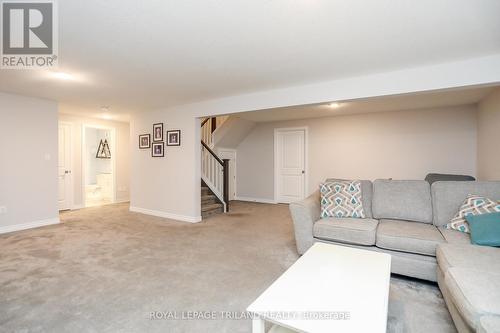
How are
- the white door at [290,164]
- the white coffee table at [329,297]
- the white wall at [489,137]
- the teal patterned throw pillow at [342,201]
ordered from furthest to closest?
1. the white door at [290,164]
2. the white wall at [489,137]
3. the teal patterned throw pillow at [342,201]
4. the white coffee table at [329,297]

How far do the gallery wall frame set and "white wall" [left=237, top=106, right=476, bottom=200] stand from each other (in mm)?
2643

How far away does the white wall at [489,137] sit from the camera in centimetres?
344

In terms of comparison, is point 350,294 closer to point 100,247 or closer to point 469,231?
point 469,231

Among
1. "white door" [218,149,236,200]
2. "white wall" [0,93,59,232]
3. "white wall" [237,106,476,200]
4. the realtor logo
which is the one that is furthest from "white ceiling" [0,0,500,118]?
"white door" [218,149,236,200]

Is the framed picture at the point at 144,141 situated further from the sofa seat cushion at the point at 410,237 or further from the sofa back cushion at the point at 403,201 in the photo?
the sofa seat cushion at the point at 410,237

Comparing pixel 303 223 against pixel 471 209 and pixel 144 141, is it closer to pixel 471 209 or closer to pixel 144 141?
pixel 471 209

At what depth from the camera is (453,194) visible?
106 inches

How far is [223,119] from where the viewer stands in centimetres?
655

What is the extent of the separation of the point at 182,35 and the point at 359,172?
4.96 metres

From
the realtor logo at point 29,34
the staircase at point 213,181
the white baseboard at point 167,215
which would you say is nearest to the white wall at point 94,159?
the white baseboard at point 167,215

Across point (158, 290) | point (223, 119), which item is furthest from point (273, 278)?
point (223, 119)

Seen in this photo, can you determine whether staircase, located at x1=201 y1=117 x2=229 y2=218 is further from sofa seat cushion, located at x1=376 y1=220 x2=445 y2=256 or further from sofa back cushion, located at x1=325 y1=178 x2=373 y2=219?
sofa seat cushion, located at x1=376 y1=220 x2=445 y2=256

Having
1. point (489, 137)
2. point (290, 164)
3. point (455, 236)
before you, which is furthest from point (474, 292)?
point (290, 164)

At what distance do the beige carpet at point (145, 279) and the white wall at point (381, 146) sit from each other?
259 cm
